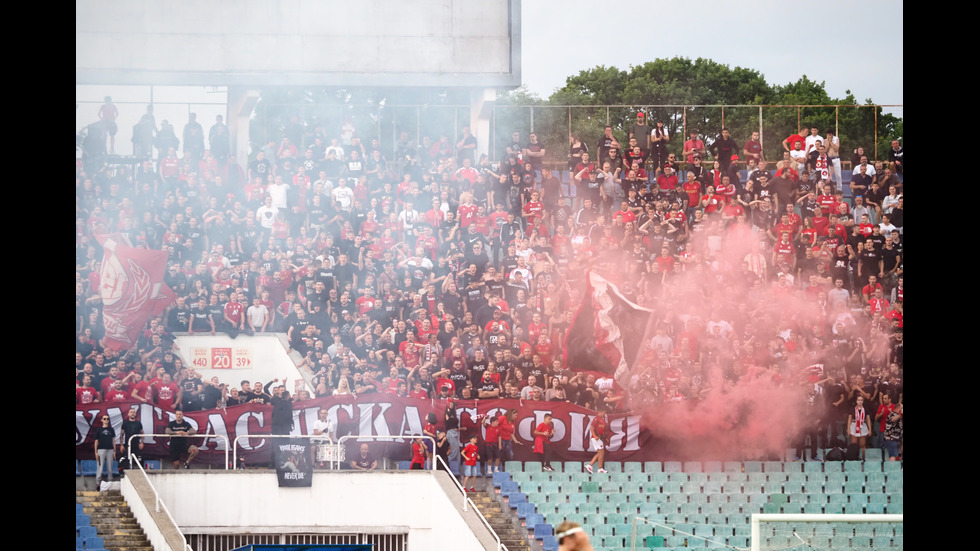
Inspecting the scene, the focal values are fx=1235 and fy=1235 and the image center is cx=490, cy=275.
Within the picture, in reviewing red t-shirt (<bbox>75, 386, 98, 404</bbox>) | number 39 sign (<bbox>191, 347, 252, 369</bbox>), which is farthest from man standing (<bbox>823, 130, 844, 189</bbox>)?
red t-shirt (<bbox>75, 386, 98, 404</bbox>)

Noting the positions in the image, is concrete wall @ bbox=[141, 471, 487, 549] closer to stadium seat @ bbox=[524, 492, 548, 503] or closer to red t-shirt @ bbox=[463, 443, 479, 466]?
red t-shirt @ bbox=[463, 443, 479, 466]

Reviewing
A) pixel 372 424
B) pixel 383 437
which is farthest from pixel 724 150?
pixel 383 437

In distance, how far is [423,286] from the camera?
17.3 metres

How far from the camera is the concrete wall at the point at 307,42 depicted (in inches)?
823

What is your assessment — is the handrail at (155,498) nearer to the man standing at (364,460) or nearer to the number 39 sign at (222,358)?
the man standing at (364,460)

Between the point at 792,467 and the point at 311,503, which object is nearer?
the point at 311,503

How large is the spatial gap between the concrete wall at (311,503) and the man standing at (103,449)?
647mm

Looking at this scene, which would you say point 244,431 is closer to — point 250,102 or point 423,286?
point 423,286

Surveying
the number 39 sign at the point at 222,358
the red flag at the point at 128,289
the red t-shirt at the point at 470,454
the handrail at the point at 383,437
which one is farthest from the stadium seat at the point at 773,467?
the red flag at the point at 128,289

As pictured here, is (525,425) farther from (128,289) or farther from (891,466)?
(128,289)

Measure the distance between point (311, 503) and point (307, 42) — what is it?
9516 mm

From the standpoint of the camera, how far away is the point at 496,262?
59.6 ft

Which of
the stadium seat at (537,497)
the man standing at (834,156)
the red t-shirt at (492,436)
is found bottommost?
A: the stadium seat at (537,497)

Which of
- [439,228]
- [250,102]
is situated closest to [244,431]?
[439,228]
